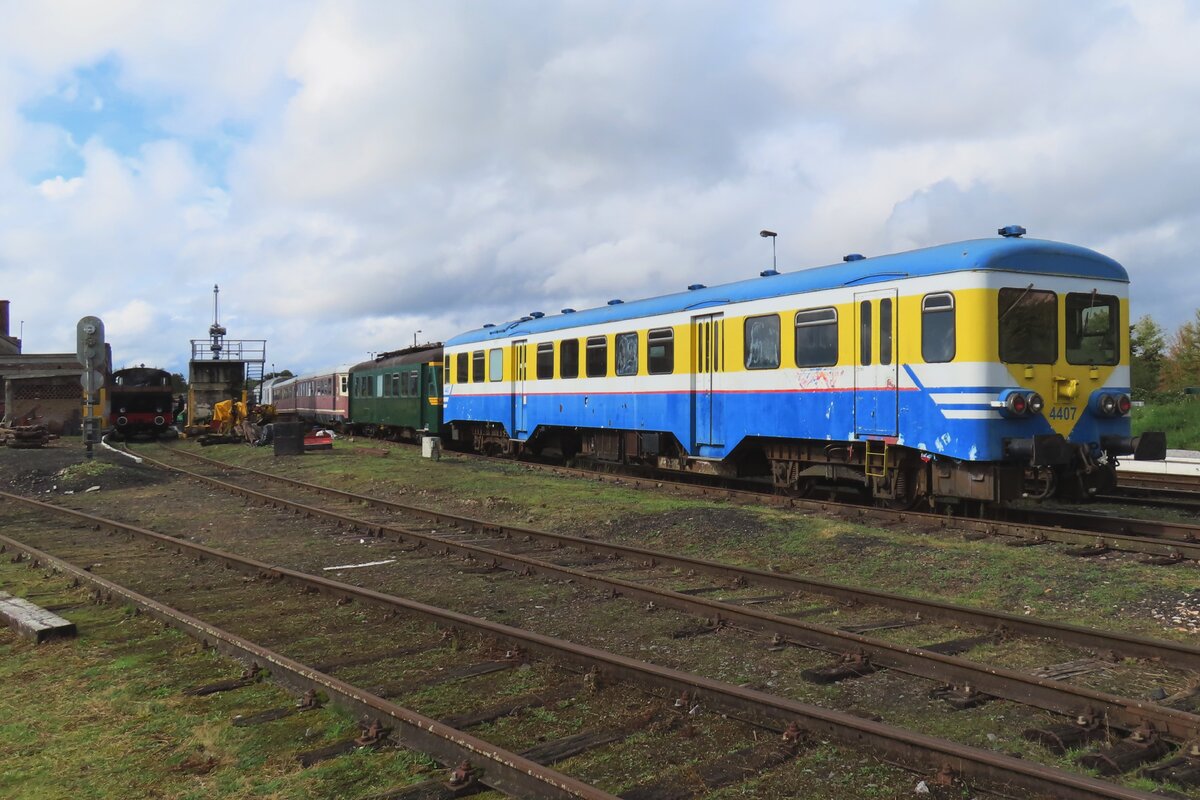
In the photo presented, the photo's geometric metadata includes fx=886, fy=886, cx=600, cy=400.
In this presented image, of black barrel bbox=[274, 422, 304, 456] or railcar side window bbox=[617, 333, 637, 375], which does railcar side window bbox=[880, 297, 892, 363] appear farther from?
black barrel bbox=[274, 422, 304, 456]

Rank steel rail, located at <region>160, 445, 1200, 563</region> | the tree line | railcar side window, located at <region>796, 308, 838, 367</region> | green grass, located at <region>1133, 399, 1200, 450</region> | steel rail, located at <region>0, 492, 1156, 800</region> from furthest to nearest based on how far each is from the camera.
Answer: the tree line → green grass, located at <region>1133, 399, 1200, 450</region> → railcar side window, located at <region>796, 308, 838, 367</region> → steel rail, located at <region>160, 445, 1200, 563</region> → steel rail, located at <region>0, 492, 1156, 800</region>

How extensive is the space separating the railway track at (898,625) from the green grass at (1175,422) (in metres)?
24.3

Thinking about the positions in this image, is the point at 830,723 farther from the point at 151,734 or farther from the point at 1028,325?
the point at 1028,325

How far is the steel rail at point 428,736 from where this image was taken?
3928mm

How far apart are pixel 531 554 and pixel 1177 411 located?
27.5 m

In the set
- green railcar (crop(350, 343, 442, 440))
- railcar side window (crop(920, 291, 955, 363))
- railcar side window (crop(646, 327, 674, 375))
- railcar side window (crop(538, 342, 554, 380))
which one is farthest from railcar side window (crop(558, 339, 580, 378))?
railcar side window (crop(920, 291, 955, 363))

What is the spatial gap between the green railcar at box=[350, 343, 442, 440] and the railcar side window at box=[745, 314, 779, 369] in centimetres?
1452

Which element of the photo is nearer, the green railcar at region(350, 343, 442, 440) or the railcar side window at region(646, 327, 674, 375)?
the railcar side window at region(646, 327, 674, 375)

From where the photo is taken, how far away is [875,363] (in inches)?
460

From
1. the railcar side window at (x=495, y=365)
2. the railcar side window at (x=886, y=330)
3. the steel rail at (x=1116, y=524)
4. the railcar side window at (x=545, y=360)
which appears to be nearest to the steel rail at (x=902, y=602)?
the steel rail at (x=1116, y=524)

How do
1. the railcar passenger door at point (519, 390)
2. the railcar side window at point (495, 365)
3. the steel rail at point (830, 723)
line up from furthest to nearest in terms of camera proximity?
1. the railcar side window at point (495, 365)
2. the railcar passenger door at point (519, 390)
3. the steel rail at point (830, 723)

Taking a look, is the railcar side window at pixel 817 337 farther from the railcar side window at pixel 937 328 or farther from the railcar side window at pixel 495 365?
the railcar side window at pixel 495 365

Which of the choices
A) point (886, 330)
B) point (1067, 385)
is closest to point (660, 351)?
point (886, 330)

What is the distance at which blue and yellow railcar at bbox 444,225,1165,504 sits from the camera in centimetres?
1056
